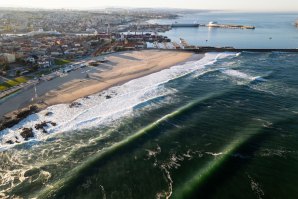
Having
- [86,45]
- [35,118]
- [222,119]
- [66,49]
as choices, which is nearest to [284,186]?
[222,119]

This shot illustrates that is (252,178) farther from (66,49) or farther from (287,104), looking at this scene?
(66,49)

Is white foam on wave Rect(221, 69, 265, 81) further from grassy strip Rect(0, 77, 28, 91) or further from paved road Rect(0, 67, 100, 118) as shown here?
grassy strip Rect(0, 77, 28, 91)

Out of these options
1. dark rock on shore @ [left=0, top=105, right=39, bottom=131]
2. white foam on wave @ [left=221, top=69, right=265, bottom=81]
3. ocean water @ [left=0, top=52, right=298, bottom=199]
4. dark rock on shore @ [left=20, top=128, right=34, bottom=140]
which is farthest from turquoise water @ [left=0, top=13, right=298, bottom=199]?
white foam on wave @ [left=221, top=69, right=265, bottom=81]

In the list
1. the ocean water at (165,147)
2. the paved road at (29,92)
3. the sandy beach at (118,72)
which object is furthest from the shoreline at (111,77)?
the ocean water at (165,147)

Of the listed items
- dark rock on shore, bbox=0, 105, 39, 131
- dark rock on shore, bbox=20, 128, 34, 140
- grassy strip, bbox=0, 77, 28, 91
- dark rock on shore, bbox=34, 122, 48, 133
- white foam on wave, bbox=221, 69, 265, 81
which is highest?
white foam on wave, bbox=221, 69, 265, 81

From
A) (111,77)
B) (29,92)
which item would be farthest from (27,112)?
(111,77)

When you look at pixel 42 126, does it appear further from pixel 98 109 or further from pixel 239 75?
pixel 239 75

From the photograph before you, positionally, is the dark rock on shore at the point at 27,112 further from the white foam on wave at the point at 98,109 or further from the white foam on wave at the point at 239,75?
the white foam on wave at the point at 239,75
